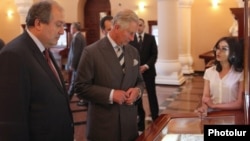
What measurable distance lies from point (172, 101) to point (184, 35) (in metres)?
4.42

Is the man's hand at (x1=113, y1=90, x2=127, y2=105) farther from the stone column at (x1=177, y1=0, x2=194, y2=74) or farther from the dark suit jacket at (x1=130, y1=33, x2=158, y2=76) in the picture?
the stone column at (x1=177, y1=0, x2=194, y2=74)

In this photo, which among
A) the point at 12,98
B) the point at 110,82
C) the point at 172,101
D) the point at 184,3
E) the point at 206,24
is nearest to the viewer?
the point at 12,98

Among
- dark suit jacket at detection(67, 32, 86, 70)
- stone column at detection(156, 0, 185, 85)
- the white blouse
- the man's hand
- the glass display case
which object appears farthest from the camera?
stone column at detection(156, 0, 185, 85)

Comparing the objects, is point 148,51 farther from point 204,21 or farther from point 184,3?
point 204,21

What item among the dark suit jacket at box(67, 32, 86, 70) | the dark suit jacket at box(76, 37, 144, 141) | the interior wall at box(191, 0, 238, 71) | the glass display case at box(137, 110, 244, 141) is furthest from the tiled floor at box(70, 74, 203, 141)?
the glass display case at box(137, 110, 244, 141)

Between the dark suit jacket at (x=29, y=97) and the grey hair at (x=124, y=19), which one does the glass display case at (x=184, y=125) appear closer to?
the dark suit jacket at (x=29, y=97)

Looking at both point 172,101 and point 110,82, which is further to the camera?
point 172,101

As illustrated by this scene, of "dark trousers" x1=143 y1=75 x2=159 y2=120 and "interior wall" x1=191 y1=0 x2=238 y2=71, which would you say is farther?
"interior wall" x1=191 y1=0 x2=238 y2=71

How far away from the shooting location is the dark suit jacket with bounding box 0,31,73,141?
169 centimetres

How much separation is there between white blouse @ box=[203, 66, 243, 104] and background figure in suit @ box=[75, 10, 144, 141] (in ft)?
2.21

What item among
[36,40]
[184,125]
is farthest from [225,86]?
[36,40]

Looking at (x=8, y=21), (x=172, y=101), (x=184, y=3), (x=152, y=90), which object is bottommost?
(x=172, y=101)

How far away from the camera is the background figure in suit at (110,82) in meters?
2.34

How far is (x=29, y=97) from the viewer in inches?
68.8
